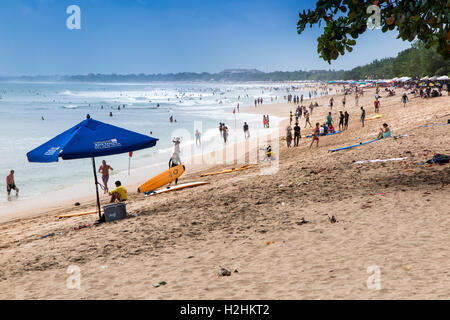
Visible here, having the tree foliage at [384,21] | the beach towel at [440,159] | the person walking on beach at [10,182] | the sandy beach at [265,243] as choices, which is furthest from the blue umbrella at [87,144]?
the person walking on beach at [10,182]

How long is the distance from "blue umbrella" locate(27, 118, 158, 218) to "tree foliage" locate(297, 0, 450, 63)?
5.08 m

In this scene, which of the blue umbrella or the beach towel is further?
the beach towel

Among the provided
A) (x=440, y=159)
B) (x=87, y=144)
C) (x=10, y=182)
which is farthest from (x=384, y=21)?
(x=10, y=182)

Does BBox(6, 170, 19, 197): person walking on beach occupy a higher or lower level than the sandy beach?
lower

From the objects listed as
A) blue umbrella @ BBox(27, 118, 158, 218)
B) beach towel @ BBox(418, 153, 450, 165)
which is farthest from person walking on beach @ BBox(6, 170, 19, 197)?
beach towel @ BBox(418, 153, 450, 165)

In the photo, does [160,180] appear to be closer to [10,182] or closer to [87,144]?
[87,144]

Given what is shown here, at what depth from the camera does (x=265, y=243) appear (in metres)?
7.06

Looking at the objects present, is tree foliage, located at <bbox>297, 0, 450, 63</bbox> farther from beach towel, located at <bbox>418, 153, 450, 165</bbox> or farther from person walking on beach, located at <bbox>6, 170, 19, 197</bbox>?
person walking on beach, located at <bbox>6, 170, 19, 197</bbox>

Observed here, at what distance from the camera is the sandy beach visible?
5270 millimetres

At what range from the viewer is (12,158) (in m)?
26.1

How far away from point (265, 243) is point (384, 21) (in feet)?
18.8

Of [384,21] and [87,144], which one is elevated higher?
[384,21]

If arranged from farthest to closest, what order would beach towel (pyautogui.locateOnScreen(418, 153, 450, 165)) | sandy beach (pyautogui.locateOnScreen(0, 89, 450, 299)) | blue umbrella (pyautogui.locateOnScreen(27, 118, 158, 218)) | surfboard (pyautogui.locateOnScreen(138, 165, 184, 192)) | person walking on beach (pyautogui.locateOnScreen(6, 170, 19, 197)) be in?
person walking on beach (pyautogui.locateOnScreen(6, 170, 19, 197)) < surfboard (pyautogui.locateOnScreen(138, 165, 184, 192)) < beach towel (pyautogui.locateOnScreen(418, 153, 450, 165)) < blue umbrella (pyautogui.locateOnScreen(27, 118, 158, 218)) < sandy beach (pyautogui.locateOnScreen(0, 89, 450, 299))
